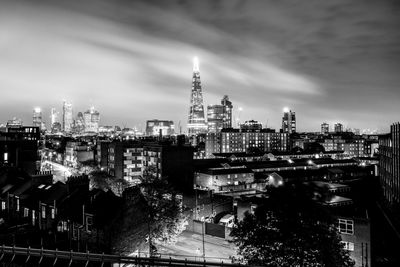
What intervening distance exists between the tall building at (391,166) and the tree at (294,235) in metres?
34.5

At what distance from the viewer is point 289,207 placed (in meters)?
18.5

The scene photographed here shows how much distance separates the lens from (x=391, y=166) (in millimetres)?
54219

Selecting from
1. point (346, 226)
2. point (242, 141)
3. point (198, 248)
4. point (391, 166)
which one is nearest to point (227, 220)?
point (198, 248)

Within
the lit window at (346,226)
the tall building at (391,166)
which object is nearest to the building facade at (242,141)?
the tall building at (391,166)

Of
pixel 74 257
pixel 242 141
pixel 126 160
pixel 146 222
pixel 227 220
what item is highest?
pixel 242 141

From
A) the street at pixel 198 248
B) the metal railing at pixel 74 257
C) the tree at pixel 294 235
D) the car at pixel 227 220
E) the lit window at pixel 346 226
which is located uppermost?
the tree at pixel 294 235

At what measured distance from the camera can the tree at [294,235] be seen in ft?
58.5

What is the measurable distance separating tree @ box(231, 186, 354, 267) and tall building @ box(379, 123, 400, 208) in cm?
3455

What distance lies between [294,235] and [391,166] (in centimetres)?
4458

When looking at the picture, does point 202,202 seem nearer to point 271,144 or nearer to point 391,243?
point 391,243

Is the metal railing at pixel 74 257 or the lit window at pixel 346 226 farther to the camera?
the lit window at pixel 346 226

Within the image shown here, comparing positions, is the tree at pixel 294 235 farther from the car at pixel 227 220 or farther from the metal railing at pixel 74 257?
the car at pixel 227 220

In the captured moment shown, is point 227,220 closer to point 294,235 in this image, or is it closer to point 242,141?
point 294,235

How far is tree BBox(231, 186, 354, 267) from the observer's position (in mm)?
17828
